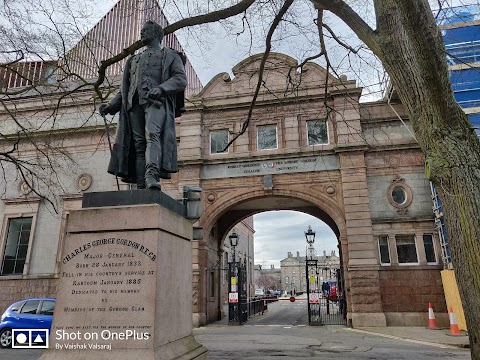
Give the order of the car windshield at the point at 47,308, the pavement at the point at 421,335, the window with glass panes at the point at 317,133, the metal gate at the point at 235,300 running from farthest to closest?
the window with glass panes at the point at 317,133, the metal gate at the point at 235,300, the car windshield at the point at 47,308, the pavement at the point at 421,335

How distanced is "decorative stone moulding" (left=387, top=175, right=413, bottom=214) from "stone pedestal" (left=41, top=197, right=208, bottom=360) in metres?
14.4

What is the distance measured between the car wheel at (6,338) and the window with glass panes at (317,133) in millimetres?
14147

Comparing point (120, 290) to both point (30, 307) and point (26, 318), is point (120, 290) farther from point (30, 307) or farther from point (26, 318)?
point (30, 307)

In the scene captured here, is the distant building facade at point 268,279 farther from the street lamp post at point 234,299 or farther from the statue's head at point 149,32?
the statue's head at point 149,32

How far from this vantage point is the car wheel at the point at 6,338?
449 inches

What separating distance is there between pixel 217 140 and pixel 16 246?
38.7 ft

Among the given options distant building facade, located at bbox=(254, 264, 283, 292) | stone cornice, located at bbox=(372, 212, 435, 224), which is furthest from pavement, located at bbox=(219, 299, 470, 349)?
distant building facade, located at bbox=(254, 264, 283, 292)

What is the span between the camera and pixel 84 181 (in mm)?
19734

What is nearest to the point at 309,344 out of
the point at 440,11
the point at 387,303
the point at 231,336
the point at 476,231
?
the point at 231,336

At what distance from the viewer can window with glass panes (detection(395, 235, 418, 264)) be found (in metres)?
16.5

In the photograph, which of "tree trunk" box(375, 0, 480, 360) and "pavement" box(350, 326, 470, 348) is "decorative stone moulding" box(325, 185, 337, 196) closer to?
"pavement" box(350, 326, 470, 348)

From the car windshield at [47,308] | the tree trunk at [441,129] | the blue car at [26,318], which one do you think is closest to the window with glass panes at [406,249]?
the tree trunk at [441,129]

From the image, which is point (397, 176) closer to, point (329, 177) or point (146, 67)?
point (329, 177)

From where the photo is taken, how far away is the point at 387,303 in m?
15.9
